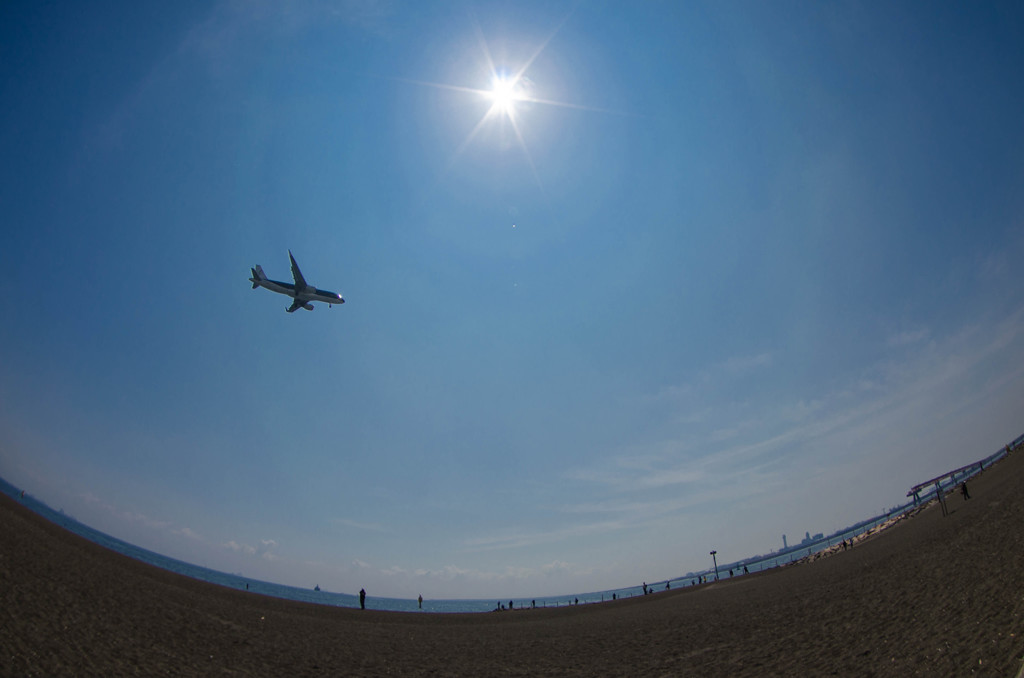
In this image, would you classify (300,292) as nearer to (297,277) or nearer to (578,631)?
(297,277)

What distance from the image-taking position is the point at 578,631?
75.6ft

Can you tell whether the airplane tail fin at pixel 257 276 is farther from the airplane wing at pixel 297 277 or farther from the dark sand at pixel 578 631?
the dark sand at pixel 578 631

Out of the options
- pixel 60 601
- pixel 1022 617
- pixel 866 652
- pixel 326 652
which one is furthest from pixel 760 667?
pixel 60 601

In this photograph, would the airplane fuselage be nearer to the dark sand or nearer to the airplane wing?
the airplane wing

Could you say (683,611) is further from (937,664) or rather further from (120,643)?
(120,643)

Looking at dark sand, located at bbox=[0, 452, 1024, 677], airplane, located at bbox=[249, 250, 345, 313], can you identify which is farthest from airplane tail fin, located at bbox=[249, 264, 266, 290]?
dark sand, located at bbox=[0, 452, 1024, 677]

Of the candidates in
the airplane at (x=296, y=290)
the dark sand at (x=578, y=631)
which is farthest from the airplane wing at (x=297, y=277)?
the dark sand at (x=578, y=631)

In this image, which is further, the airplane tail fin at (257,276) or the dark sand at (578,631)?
the airplane tail fin at (257,276)

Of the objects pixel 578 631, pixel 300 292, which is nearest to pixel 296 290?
pixel 300 292

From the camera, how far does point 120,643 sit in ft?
41.6

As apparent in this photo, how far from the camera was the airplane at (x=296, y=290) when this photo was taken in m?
42.7

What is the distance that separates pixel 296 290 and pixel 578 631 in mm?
40568

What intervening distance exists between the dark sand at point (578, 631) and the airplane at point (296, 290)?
2511 cm

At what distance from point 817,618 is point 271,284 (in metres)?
48.6
